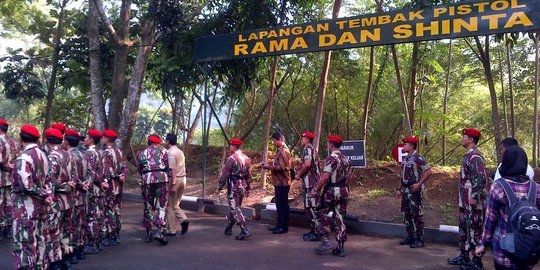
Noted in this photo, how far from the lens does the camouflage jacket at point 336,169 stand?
679 cm

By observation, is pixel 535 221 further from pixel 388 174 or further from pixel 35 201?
pixel 388 174

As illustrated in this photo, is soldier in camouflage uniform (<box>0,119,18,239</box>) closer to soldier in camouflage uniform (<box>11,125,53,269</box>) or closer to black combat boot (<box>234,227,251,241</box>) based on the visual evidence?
soldier in camouflage uniform (<box>11,125,53,269</box>)

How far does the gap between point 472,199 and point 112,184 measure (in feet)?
17.0

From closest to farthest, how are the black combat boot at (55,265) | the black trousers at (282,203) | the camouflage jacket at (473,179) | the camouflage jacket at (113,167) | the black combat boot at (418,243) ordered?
the black combat boot at (55,265) < the camouflage jacket at (473,179) < the camouflage jacket at (113,167) < the black combat boot at (418,243) < the black trousers at (282,203)

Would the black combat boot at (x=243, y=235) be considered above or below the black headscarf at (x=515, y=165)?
below

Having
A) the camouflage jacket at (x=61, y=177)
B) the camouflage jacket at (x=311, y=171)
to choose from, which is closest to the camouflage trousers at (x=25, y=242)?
the camouflage jacket at (x=61, y=177)

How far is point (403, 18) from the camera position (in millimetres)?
8078

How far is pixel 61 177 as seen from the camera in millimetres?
5695

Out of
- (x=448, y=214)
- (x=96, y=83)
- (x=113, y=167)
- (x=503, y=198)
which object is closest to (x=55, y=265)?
(x=113, y=167)

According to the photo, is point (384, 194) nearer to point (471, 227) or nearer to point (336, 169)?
point (336, 169)

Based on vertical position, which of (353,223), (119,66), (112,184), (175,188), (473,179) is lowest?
(353,223)

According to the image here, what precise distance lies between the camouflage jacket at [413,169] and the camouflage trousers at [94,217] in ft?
15.4

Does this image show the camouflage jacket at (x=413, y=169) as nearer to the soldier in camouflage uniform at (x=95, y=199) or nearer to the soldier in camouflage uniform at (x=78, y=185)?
the soldier in camouflage uniform at (x=95, y=199)

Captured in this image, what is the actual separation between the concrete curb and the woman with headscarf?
12.7 feet
